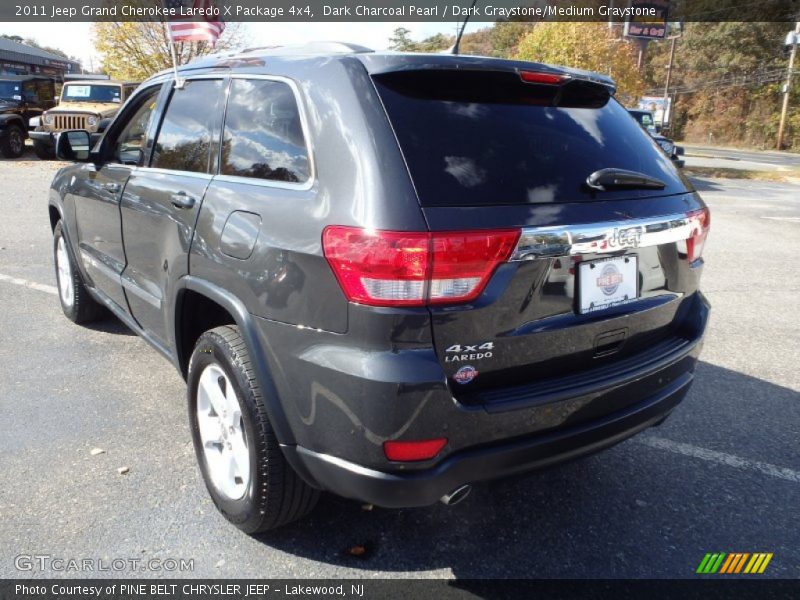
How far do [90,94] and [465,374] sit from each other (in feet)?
58.8

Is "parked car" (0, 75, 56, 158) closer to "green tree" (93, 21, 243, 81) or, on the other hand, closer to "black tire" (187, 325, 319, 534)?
"green tree" (93, 21, 243, 81)

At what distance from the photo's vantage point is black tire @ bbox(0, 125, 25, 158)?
689 inches

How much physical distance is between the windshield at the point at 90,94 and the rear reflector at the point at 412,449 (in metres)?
17.3

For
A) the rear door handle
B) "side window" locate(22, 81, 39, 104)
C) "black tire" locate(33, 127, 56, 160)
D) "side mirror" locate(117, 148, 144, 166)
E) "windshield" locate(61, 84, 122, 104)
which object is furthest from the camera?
"side window" locate(22, 81, 39, 104)

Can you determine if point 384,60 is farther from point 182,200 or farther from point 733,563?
point 733,563

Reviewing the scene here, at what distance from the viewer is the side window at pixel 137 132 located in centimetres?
352

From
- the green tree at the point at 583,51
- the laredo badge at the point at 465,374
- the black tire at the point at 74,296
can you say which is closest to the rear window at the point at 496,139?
the laredo badge at the point at 465,374

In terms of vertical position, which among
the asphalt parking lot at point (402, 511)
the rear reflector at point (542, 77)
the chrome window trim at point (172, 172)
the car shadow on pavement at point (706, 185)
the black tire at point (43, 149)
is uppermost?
the rear reflector at point (542, 77)

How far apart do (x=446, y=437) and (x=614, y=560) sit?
1028mm

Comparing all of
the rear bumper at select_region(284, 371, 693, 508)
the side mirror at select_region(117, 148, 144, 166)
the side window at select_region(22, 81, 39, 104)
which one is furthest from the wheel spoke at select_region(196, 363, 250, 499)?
the side window at select_region(22, 81, 39, 104)

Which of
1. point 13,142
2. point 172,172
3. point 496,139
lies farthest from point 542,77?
point 13,142

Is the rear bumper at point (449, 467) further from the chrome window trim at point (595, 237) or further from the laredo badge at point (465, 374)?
the chrome window trim at point (595, 237)

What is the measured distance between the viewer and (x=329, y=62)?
2258 millimetres

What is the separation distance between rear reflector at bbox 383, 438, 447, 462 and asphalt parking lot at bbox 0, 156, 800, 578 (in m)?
0.42
